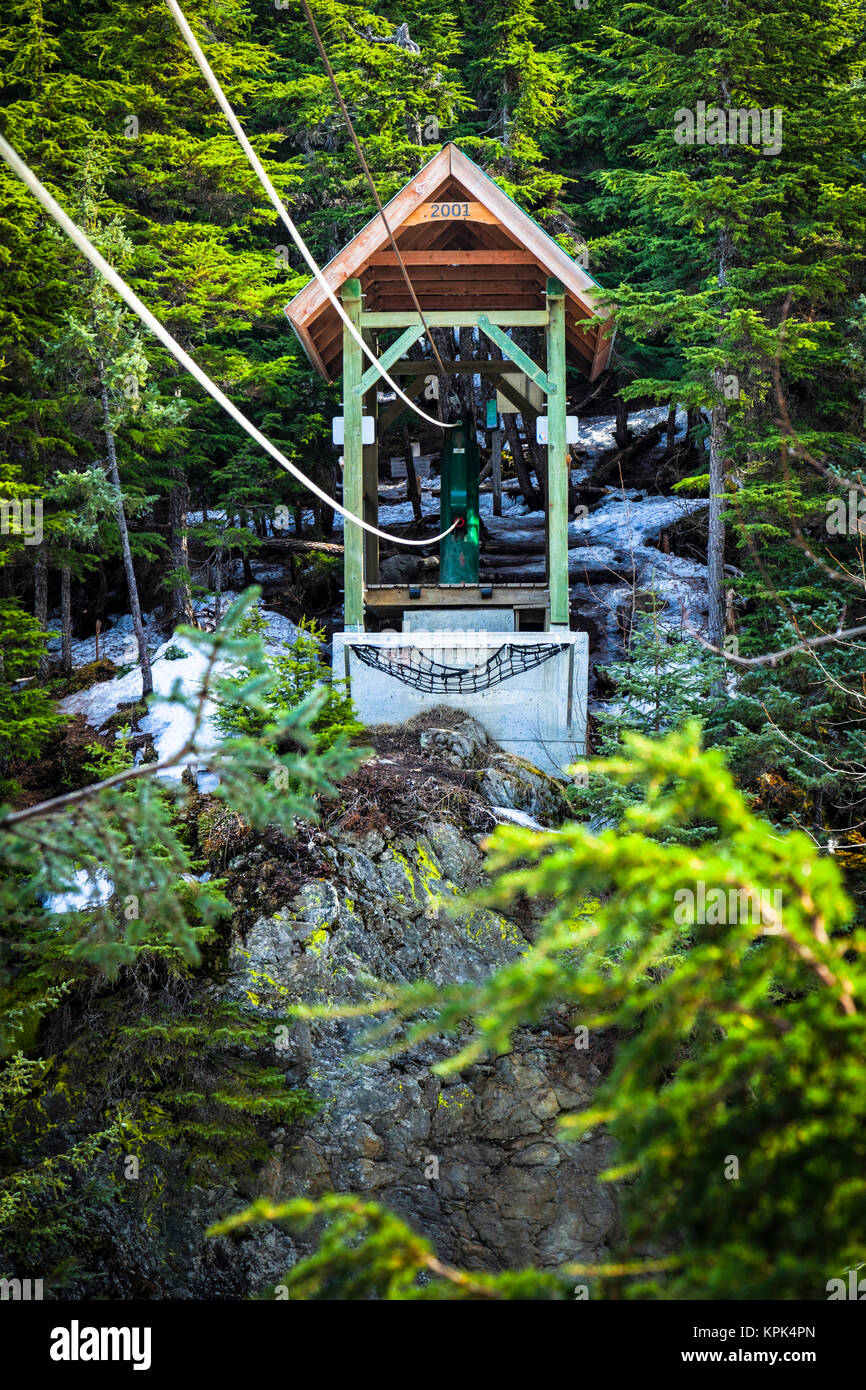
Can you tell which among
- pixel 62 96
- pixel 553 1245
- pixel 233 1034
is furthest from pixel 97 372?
pixel 553 1245

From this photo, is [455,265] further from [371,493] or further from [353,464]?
[371,493]

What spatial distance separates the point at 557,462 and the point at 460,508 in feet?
7.27

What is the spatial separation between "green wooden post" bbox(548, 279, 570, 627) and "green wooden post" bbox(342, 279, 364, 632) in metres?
1.95

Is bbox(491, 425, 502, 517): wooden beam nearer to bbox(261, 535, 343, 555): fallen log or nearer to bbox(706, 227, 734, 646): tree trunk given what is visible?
bbox(261, 535, 343, 555): fallen log

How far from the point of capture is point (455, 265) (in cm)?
1167

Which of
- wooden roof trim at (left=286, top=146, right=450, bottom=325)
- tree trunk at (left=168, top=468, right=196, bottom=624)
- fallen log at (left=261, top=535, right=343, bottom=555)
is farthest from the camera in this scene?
fallen log at (left=261, top=535, right=343, bottom=555)

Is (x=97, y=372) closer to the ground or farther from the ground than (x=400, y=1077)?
farther from the ground

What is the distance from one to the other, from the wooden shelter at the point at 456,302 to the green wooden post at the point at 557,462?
11 mm

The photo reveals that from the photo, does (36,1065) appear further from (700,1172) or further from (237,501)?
(237,501)

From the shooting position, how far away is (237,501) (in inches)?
600

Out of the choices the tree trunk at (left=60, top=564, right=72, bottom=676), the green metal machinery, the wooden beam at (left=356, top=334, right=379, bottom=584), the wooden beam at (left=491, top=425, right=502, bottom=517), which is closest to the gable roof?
the wooden beam at (left=356, top=334, right=379, bottom=584)

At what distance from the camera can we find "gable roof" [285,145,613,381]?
36.0 feet

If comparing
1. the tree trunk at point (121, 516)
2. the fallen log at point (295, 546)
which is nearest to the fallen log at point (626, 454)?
the fallen log at point (295, 546)
